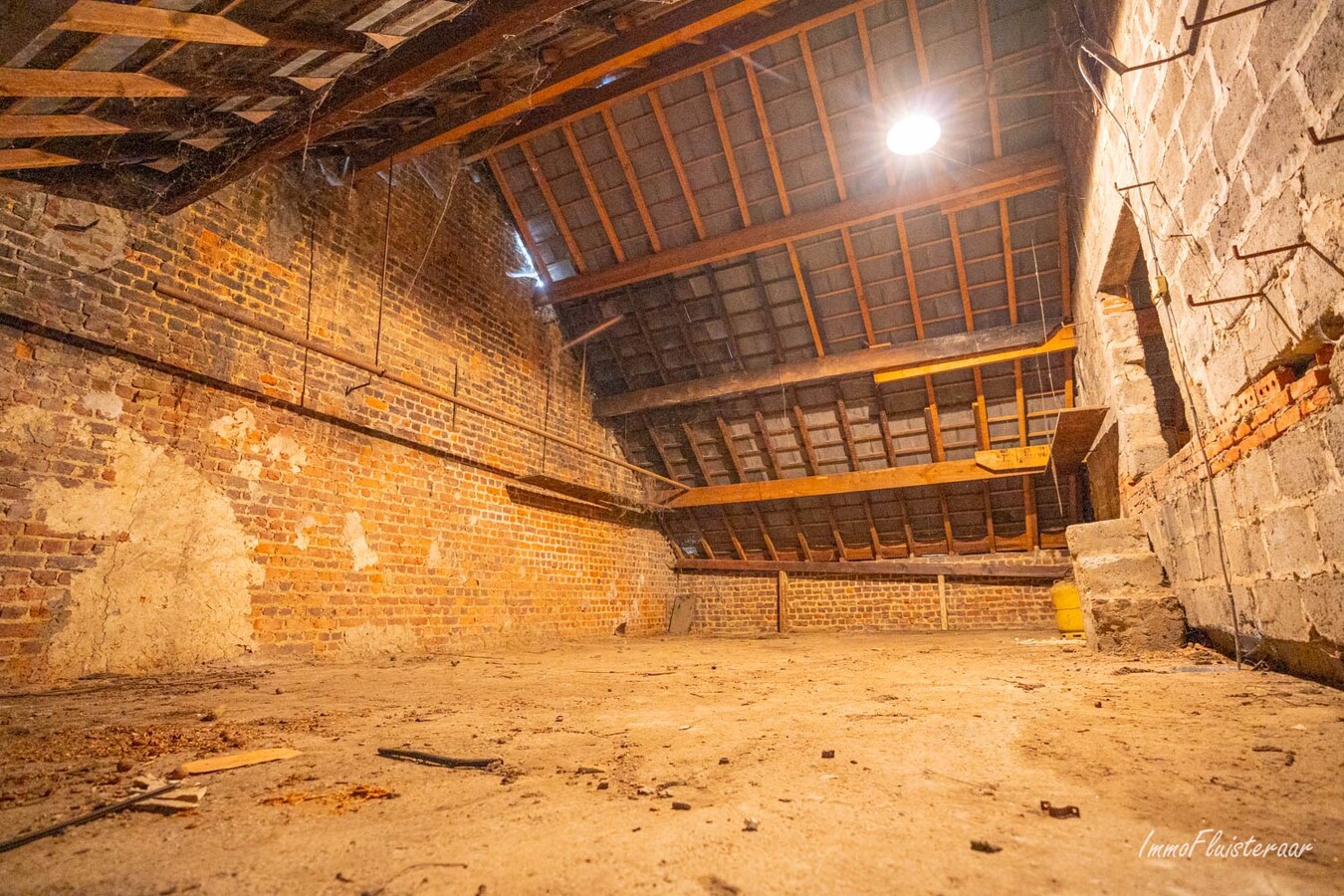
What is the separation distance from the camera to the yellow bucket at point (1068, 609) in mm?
5766

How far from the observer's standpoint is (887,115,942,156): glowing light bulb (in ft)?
19.8

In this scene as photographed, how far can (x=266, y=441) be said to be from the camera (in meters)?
4.75

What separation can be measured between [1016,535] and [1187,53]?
764cm

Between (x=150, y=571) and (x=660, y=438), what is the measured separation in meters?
6.60

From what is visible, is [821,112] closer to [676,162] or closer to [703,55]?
[703,55]

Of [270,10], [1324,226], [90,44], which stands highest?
[270,10]

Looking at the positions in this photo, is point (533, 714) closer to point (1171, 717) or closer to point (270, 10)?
point (1171, 717)

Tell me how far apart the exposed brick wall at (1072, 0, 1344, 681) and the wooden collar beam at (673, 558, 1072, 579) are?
581 cm

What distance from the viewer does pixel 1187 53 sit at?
8.71ft

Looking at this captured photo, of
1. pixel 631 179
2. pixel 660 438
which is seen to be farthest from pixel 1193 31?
pixel 660 438

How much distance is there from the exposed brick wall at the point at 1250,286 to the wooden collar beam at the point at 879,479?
4034 millimetres

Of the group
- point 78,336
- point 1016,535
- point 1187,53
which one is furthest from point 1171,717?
point 1016,535

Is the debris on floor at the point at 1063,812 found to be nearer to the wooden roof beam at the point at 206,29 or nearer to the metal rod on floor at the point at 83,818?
the metal rod on floor at the point at 83,818

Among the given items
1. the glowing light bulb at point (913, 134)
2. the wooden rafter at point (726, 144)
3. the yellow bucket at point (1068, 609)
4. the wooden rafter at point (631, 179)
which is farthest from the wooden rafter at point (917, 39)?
the yellow bucket at point (1068, 609)
